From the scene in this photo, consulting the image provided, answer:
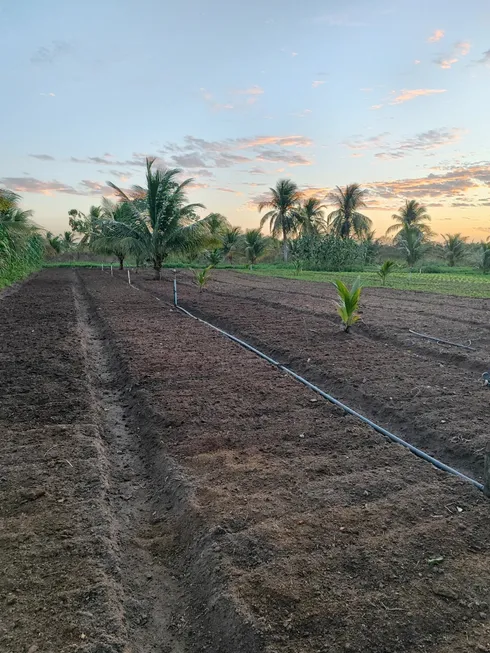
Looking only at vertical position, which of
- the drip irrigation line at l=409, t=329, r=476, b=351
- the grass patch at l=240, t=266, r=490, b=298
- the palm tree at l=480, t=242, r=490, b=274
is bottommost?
the drip irrigation line at l=409, t=329, r=476, b=351

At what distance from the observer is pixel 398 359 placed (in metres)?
6.27

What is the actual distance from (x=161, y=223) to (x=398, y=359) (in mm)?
16243

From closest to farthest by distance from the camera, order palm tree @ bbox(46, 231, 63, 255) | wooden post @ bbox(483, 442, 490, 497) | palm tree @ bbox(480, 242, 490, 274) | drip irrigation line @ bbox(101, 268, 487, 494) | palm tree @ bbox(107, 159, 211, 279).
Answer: wooden post @ bbox(483, 442, 490, 497), drip irrigation line @ bbox(101, 268, 487, 494), palm tree @ bbox(107, 159, 211, 279), palm tree @ bbox(480, 242, 490, 274), palm tree @ bbox(46, 231, 63, 255)

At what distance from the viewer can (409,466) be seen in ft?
10.9

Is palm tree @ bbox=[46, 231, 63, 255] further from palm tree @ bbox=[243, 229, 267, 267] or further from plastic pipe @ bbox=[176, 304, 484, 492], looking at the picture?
plastic pipe @ bbox=[176, 304, 484, 492]

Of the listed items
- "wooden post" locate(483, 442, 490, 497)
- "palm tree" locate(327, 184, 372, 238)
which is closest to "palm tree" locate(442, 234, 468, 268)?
"palm tree" locate(327, 184, 372, 238)

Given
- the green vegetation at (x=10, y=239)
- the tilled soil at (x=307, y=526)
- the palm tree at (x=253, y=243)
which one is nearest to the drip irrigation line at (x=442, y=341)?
the tilled soil at (x=307, y=526)

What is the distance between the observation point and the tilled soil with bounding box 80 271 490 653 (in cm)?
192

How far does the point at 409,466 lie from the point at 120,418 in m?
2.79

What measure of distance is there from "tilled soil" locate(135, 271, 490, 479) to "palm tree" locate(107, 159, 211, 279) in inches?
329

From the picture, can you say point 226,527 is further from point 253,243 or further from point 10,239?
point 253,243

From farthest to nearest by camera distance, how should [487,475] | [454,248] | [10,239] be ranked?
1. [454,248]
2. [10,239]
3. [487,475]

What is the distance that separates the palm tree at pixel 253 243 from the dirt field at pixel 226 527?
3830 cm

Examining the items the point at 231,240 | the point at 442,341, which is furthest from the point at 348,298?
the point at 231,240
